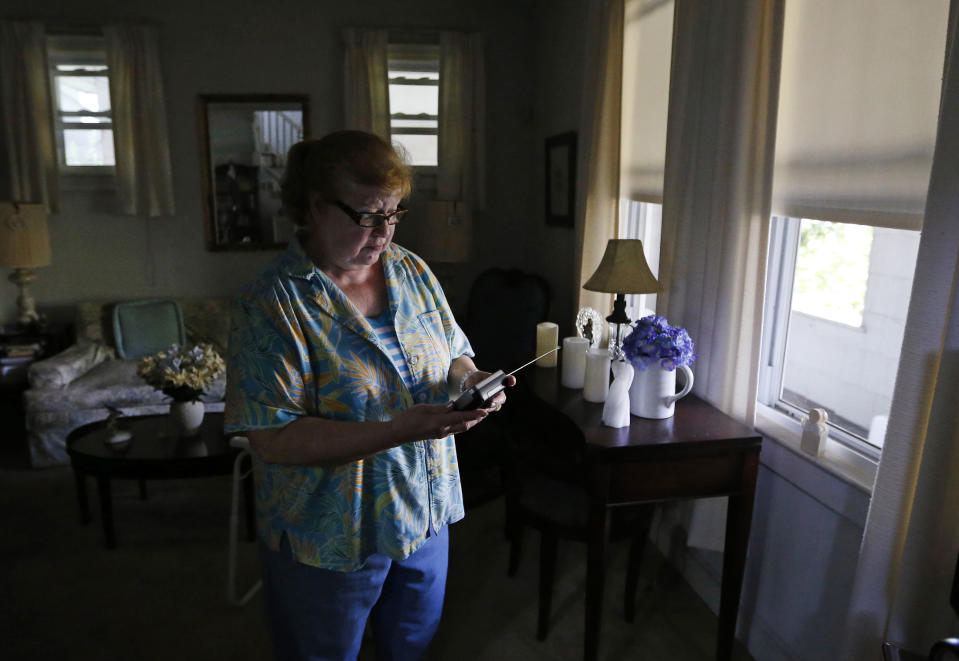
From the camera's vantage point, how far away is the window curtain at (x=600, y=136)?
2.91 m

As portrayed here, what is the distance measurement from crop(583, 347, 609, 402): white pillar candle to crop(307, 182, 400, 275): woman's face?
103cm

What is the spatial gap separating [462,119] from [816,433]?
3.21 metres

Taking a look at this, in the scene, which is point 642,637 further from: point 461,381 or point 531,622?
point 461,381

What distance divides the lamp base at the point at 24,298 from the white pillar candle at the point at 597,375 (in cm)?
361

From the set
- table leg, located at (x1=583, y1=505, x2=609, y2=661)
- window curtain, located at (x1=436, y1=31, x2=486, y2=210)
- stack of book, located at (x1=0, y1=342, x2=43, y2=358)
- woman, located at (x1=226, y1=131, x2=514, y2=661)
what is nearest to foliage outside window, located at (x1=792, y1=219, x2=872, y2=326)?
table leg, located at (x1=583, y1=505, x2=609, y2=661)

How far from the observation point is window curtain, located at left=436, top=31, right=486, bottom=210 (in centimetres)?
433

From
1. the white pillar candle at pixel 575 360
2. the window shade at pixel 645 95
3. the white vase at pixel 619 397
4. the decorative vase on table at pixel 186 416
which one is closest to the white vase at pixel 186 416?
the decorative vase on table at pixel 186 416

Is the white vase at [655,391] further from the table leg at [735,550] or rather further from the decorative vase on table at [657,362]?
the table leg at [735,550]

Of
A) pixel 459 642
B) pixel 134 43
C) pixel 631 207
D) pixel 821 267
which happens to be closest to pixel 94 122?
pixel 134 43

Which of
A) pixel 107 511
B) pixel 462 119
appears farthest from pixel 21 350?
pixel 462 119

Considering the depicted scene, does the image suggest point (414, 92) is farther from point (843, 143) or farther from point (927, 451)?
point (927, 451)

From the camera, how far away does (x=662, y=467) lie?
180 centimetres

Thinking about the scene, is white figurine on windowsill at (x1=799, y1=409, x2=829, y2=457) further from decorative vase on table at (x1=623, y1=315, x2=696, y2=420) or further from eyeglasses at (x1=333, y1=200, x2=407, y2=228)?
eyeglasses at (x1=333, y1=200, x2=407, y2=228)

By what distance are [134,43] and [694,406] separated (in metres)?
3.94
